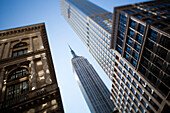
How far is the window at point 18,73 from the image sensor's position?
705 inches

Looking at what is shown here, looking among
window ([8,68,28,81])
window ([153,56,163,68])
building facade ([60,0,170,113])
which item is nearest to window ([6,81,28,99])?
window ([8,68,28,81])

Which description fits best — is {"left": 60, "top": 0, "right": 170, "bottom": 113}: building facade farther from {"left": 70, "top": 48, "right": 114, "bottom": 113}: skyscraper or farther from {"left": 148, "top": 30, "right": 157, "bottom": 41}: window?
{"left": 70, "top": 48, "right": 114, "bottom": 113}: skyscraper

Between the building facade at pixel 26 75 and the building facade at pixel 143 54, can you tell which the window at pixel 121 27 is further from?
the building facade at pixel 26 75

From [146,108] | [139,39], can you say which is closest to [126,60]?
[139,39]

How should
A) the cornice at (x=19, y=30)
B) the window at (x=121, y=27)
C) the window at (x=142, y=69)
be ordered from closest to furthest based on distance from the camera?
1. the cornice at (x=19, y=30)
2. the window at (x=142, y=69)
3. the window at (x=121, y=27)

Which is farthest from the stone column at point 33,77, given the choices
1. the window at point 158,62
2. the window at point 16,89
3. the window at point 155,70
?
the window at point 155,70

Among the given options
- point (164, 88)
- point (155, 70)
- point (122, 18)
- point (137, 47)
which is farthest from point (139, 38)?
point (164, 88)

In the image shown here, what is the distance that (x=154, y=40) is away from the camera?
2494cm

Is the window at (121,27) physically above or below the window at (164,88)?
above

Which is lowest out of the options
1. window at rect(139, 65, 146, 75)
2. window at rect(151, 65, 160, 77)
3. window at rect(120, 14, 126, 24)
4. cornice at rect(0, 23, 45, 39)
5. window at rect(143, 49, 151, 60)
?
window at rect(151, 65, 160, 77)

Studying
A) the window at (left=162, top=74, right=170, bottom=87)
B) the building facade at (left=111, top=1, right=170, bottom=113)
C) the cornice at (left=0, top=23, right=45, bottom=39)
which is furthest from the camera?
the cornice at (left=0, top=23, right=45, bottom=39)

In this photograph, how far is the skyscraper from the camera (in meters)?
105

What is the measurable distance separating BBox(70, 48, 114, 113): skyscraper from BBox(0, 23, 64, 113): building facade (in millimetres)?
94142

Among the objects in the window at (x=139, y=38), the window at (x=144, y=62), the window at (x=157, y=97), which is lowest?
the window at (x=157, y=97)
